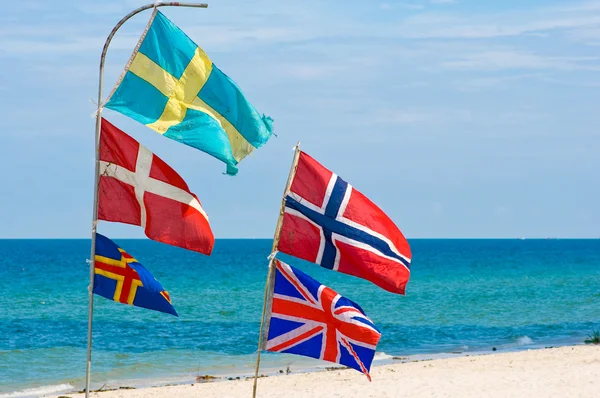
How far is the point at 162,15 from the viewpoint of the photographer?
11.2 metres

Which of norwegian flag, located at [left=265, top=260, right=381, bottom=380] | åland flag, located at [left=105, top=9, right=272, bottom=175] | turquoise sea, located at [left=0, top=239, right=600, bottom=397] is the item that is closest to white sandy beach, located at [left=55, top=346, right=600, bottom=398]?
turquoise sea, located at [left=0, top=239, right=600, bottom=397]

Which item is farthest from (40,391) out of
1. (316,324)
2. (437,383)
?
(316,324)

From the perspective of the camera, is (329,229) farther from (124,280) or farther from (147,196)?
(124,280)

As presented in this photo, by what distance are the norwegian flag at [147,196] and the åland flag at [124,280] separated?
42 cm

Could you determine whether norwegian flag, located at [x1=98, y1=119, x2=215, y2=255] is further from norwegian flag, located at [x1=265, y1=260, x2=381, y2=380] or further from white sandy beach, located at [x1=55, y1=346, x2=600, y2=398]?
white sandy beach, located at [x1=55, y1=346, x2=600, y2=398]

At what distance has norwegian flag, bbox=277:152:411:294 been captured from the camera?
452 inches

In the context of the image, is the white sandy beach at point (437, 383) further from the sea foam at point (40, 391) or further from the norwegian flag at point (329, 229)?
the norwegian flag at point (329, 229)

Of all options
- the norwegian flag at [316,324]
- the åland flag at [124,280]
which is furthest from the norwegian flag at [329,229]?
the åland flag at [124,280]

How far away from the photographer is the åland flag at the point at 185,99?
439 inches

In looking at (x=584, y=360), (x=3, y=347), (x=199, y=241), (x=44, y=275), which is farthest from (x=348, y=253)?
(x=44, y=275)

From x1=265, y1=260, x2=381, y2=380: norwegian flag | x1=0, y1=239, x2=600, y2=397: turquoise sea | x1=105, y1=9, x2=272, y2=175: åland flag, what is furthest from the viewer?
x1=0, y1=239, x2=600, y2=397: turquoise sea

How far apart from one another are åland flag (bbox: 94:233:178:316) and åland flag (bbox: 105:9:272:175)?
1636 mm

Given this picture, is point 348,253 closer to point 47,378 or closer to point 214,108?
point 214,108

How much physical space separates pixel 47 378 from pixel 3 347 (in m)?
7.21
